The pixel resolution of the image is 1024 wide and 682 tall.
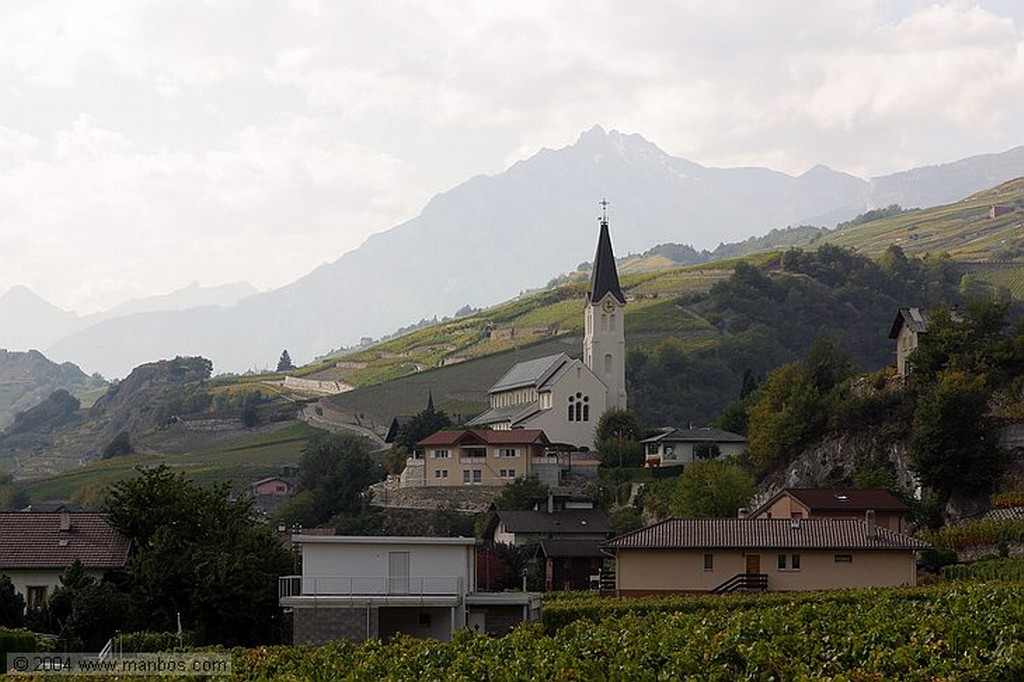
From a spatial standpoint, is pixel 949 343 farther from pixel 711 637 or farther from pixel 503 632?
pixel 711 637

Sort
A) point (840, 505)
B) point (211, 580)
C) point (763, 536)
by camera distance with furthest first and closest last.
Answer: point (840, 505), point (763, 536), point (211, 580)

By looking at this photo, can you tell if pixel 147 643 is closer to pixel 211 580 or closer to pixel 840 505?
pixel 211 580

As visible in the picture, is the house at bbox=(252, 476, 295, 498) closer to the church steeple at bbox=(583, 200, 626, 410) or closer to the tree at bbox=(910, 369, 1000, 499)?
the church steeple at bbox=(583, 200, 626, 410)

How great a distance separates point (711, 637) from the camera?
1176 inches

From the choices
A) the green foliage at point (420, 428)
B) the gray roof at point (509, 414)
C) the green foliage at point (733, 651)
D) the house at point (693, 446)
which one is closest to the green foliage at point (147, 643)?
the green foliage at point (733, 651)

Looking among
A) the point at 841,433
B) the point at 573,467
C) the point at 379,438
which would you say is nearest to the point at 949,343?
the point at 841,433

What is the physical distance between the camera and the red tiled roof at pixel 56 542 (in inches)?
1966

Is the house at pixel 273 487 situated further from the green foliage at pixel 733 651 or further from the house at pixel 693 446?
the green foliage at pixel 733 651

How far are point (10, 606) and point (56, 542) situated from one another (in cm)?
474

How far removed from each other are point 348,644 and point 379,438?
101223 millimetres

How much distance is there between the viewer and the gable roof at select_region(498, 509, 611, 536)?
73312 mm

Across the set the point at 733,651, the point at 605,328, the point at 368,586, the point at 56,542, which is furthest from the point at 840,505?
the point at 605,328

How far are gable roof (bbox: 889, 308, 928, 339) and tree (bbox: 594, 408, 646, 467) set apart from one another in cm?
1976

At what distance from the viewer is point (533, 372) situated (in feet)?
388
